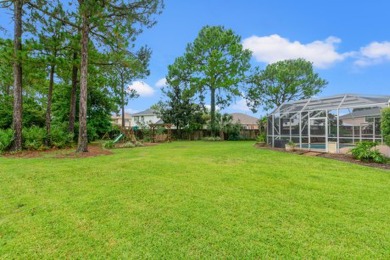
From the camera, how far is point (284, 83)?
1060 inches

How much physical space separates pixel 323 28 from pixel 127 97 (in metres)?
17.8

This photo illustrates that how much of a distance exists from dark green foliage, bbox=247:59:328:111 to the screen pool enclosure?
14.8m

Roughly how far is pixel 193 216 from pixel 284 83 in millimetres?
27069

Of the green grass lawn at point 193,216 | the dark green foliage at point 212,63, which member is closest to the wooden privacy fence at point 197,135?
the dark green foliage at point 212,63

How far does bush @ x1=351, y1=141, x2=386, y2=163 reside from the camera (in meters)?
7.53

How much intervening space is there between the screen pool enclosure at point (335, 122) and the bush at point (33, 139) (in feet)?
42.2

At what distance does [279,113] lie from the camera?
13297 millimetres

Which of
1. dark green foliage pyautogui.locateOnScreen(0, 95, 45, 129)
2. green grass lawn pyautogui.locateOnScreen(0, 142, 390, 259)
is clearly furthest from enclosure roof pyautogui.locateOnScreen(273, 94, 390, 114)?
dark green foliage pyautogui.locateOnScreen(0, 95, 45, 129)

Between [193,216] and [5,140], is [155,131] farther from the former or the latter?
[193,216]

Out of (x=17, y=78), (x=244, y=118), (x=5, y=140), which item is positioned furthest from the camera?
(x=244, y=118)

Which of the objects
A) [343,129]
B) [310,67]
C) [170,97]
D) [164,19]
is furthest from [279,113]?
[310,67]

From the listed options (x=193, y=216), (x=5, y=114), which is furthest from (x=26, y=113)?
(x=193, y=216)

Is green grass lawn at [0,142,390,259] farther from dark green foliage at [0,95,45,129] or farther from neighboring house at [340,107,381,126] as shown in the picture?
dark green foliage at [0,95,45,129]

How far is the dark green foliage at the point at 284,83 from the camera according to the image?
1046 inches
